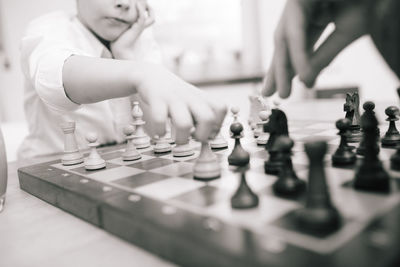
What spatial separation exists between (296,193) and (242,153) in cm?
26

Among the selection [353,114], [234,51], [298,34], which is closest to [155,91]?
[298,34]

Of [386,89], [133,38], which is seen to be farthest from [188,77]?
[133,38]

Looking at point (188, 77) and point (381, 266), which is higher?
point (188, 77)

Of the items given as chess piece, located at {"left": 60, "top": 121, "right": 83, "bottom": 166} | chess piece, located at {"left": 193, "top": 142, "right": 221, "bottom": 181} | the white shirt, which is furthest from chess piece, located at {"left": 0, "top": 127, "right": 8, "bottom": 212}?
chess piece, located at {"left": 193, "top": 142, "right": 221, "bottom": 181}

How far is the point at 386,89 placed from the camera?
13.8 feet

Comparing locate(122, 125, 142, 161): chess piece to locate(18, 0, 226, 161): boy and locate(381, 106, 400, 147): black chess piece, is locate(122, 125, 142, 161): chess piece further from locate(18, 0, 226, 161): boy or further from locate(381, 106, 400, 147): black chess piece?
locate(381, 106, 400, 147): black chess piece

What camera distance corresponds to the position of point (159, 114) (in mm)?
676

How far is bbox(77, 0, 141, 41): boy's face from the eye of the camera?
4.30 ft

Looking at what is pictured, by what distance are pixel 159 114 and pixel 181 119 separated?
5cm

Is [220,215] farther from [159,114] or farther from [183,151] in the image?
[183,151]

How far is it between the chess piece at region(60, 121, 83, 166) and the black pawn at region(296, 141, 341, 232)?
29.8 inches

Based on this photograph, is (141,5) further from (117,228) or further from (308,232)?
(308,232)

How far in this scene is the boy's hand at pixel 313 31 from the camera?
2.02ft

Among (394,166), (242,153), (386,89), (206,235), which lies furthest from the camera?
(386,89)
